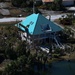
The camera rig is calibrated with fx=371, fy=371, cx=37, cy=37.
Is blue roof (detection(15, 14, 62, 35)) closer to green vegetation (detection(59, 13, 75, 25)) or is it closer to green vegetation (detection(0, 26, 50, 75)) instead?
green vegetation (detection(0, 26, 50, 75))

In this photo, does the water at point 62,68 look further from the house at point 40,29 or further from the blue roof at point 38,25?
the blue roof at point 38,25

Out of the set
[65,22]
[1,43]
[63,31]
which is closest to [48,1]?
[65,22]

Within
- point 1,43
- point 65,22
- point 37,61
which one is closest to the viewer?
point 37,61

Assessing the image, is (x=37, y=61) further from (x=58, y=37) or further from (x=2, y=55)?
(x=58, y=37)

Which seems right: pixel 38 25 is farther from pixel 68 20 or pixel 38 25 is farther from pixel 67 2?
pixel 67 2

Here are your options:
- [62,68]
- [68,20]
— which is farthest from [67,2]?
[62,68]

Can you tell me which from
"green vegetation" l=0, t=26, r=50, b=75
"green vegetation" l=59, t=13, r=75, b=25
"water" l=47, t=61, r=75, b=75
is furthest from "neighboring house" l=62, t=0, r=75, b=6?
"water" l=47, t=61, r=75, b=75
